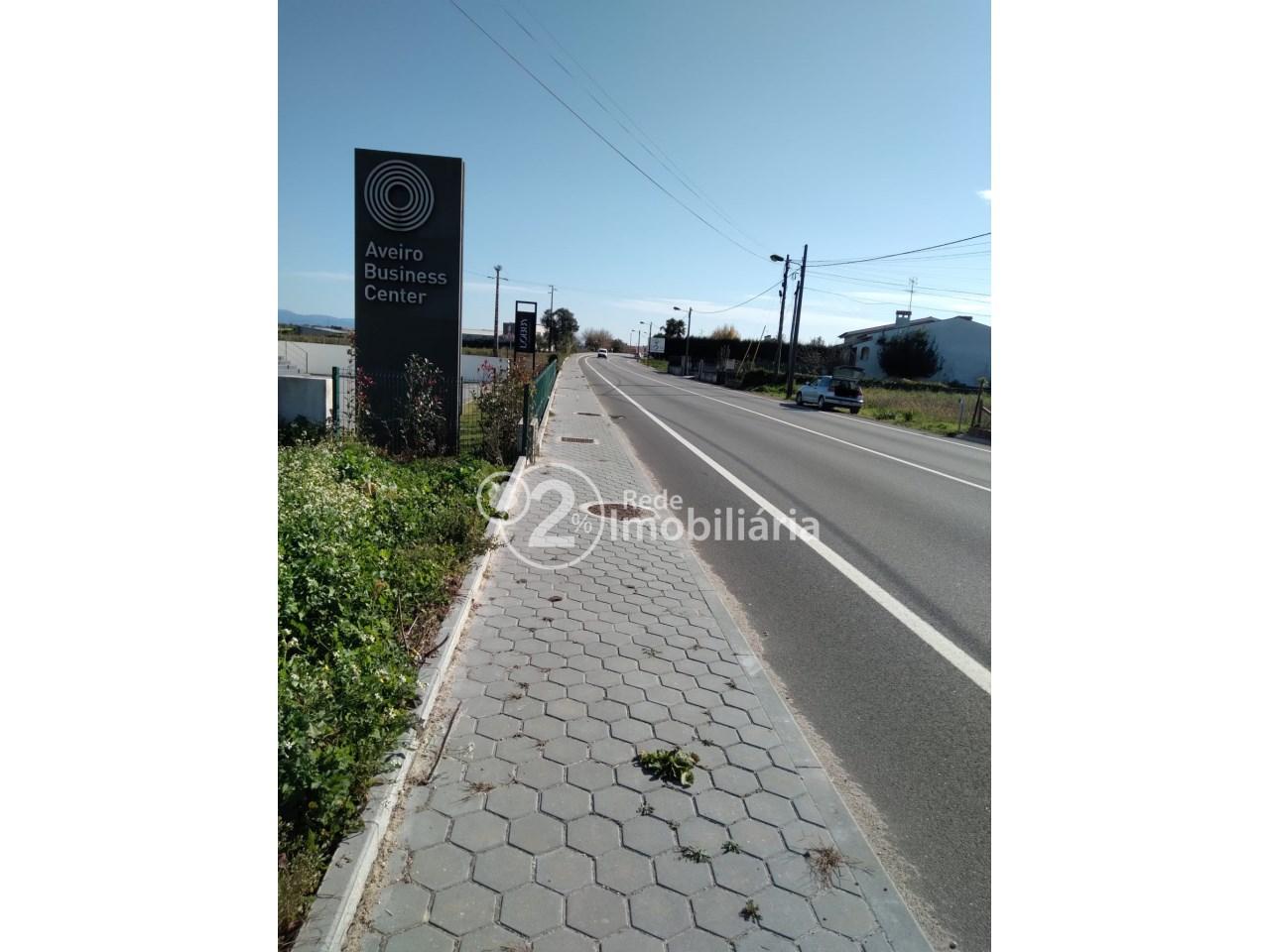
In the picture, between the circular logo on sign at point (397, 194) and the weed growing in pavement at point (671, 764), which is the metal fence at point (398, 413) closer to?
the circular logo on sign at point (397, 194)

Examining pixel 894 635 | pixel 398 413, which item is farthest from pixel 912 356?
pixel 894 635

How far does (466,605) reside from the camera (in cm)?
484

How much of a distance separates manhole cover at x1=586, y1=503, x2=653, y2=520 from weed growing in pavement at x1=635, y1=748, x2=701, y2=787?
4954 mm

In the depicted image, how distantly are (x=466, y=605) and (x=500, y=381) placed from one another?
697 cm

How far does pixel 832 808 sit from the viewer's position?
3.10 metres

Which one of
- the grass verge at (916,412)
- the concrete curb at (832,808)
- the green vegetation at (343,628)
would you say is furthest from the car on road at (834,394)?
the concrete curb at (832,808)

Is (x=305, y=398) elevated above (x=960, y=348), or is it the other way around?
(x=960, y=348)

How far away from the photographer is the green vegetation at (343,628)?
8.54 feet

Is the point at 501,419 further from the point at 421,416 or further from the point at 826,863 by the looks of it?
the point at 826,863

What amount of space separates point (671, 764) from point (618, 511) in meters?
5.48

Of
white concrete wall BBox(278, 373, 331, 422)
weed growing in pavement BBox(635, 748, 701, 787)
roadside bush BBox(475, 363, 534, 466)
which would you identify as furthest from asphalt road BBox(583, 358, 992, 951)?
white concrete wall BBox(278, 373, 331, 422)

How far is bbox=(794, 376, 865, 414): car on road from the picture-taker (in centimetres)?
3014

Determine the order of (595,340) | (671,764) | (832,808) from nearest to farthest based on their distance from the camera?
(832,808)
(671,764)
(595,340)

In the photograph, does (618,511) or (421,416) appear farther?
(421,416)
